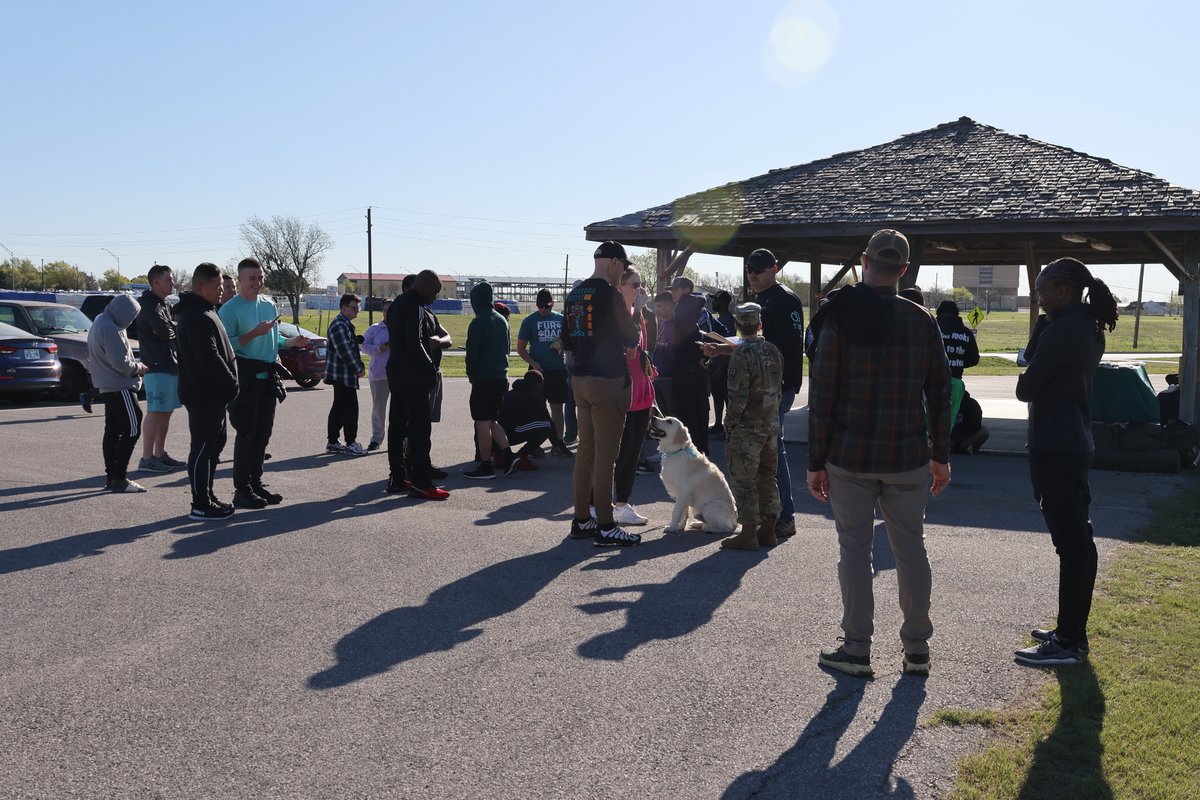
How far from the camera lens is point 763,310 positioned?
7.20 meters

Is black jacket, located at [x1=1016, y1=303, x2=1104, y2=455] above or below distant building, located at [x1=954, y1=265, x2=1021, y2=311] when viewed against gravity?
below

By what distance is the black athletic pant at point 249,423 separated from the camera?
26.0 feet

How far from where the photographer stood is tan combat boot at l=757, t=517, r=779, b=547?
22.4 feet

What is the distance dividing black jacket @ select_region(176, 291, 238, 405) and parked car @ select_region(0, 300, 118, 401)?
34.4 ft

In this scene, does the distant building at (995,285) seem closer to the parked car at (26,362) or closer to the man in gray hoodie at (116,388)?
the parked car at (26,362)

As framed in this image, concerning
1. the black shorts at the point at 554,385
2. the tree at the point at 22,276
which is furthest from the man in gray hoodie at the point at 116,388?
the tree at the point at 22,276

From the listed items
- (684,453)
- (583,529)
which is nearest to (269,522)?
(583,529)

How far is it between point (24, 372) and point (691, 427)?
12.1 meters

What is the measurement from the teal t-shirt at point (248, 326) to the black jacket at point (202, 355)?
0.51 m

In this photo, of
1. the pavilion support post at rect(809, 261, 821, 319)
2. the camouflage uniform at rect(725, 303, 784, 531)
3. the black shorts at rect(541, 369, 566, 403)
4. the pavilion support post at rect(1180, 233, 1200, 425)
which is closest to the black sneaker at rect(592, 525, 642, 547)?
the camouflage uniform at rect(725, 303, 784, 531)

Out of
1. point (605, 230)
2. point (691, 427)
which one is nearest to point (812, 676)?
point (691, 427)

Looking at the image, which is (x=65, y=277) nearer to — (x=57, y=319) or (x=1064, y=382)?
(x=57, y=319)

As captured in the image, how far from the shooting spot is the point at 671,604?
5.46 metres

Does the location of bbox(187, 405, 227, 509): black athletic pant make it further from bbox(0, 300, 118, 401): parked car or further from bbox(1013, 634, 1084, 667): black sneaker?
bbox(0, 300, 118, 401): parked car
